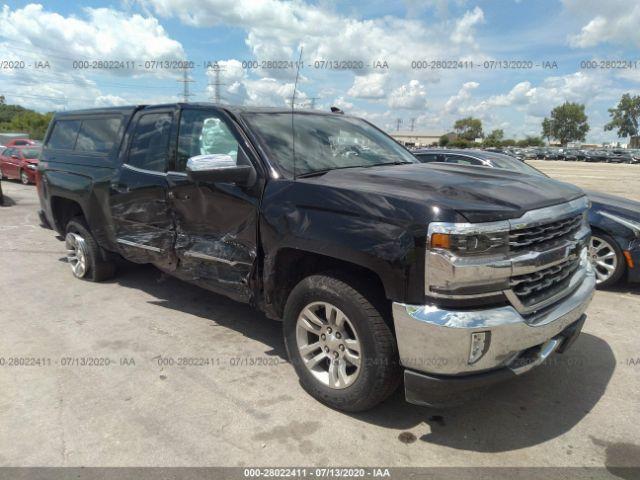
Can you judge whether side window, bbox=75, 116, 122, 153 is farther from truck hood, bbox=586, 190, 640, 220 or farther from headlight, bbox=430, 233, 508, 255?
truck hood, bbox=586, 190, 640, 220

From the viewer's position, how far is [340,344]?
3088mm

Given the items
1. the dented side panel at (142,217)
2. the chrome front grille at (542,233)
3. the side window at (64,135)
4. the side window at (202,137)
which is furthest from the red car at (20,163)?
the chrome front grille at (542,233)

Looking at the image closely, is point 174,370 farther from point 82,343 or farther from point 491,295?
point 491,295

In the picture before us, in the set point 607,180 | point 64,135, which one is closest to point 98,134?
point 64,135

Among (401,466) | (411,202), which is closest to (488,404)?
(401,466)

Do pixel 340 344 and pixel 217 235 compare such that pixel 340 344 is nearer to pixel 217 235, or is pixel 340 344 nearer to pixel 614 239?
pixel 217 235

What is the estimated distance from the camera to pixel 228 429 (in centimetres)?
299

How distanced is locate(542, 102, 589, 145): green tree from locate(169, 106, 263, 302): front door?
428ft

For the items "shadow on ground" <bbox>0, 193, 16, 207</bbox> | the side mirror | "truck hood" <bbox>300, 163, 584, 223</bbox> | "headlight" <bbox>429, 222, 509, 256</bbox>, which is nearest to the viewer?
"headlight" <bbox>429, 222, 509, 256</bbox>

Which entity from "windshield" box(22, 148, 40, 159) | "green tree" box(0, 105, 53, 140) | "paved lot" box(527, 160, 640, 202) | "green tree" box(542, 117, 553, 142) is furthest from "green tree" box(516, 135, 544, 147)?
"windshield" box(22, 148, 40, 159)

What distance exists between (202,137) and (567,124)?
132 meters

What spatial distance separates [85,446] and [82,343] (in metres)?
1.56

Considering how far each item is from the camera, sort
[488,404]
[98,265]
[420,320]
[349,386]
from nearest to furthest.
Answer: [420,320] < [349,386] < [488,404] < [98,265]

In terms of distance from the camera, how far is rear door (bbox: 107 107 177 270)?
4.34 metres
